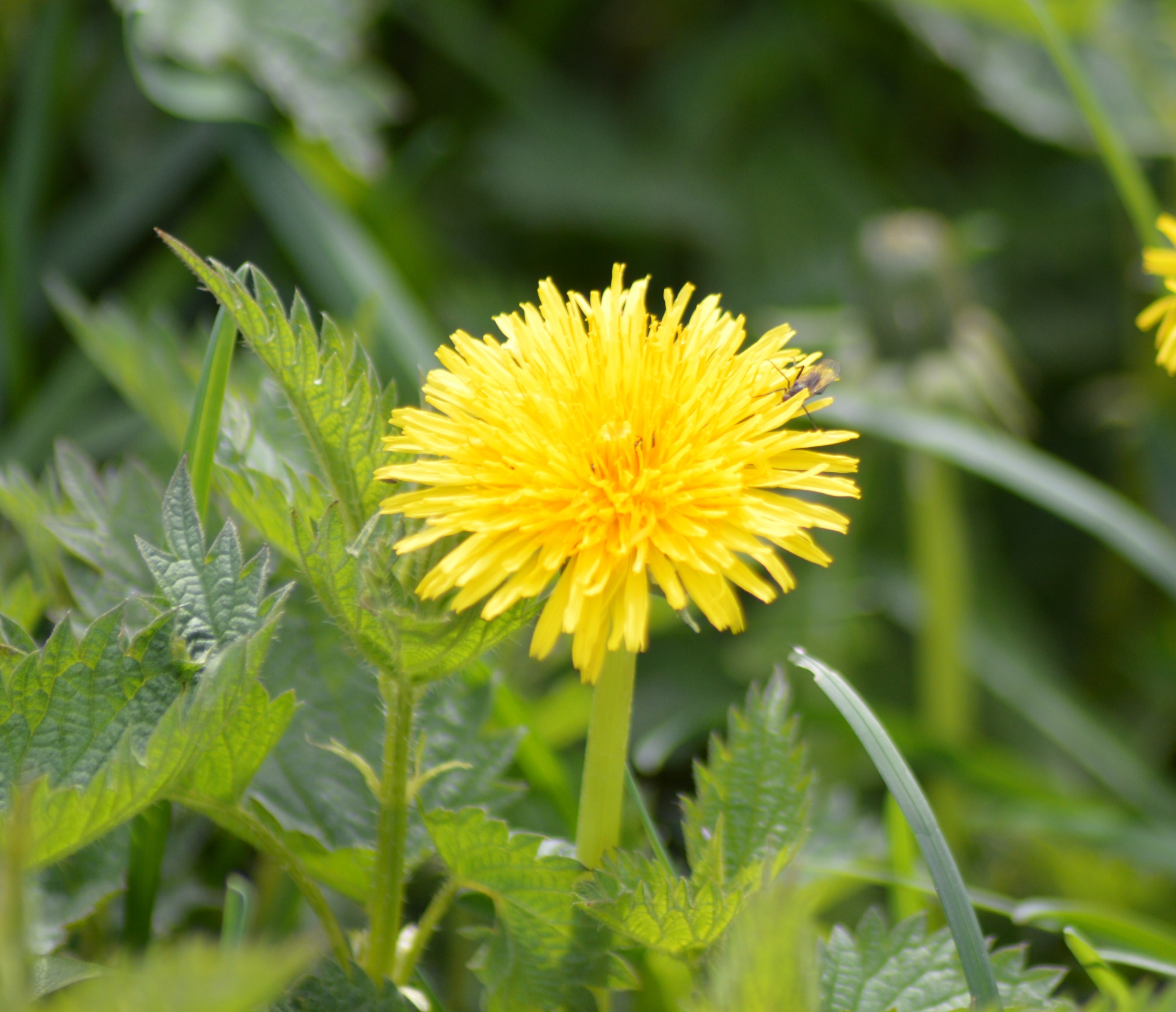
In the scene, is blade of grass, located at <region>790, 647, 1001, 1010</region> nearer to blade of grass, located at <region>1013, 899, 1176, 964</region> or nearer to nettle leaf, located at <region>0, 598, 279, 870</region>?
blade of grass, located at <region>1013, 899, 1176, 964</region>

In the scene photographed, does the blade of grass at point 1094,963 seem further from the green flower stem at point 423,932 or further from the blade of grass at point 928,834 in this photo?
the green flower stem at point 423,932

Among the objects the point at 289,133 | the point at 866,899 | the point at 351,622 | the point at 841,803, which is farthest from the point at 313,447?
the point at 289,133

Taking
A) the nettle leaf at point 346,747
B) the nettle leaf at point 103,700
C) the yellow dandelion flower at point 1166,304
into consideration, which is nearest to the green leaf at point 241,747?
the nettle leaf at point 103,700

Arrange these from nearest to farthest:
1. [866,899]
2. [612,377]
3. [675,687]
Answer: [612,377]
[866,899]
[675,687]

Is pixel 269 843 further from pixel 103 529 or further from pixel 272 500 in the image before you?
pixel 103 529

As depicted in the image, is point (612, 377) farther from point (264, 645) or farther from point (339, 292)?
point (339, 292)

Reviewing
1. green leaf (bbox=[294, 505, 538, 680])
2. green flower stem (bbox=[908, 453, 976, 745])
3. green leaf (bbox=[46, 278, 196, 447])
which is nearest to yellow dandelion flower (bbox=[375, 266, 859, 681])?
green leaf (bbox=[294, 505, 538, 680])
